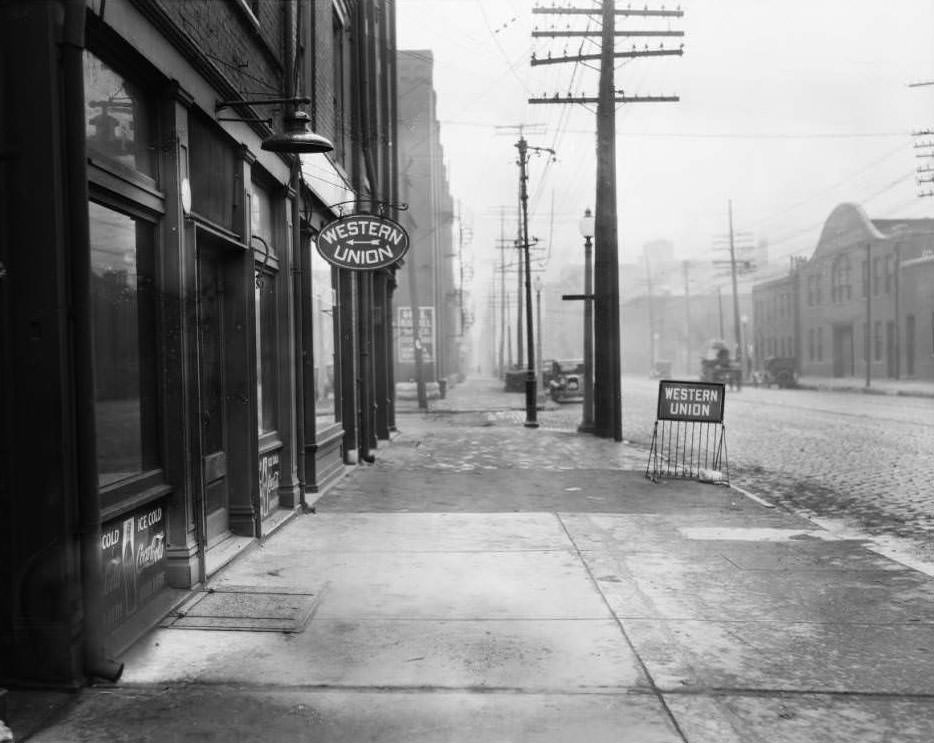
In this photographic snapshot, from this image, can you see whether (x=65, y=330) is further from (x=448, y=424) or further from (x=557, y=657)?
(x=448, y=424)

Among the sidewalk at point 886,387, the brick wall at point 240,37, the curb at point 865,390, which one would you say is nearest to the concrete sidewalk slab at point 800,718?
the brick wall at point 240,37

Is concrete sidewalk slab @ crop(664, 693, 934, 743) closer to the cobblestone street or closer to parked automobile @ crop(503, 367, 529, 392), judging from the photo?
the cobblestone street

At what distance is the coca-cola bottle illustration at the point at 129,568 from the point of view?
17.1ft

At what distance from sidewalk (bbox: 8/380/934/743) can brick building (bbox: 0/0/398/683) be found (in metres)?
0.44

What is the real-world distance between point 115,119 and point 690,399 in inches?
338

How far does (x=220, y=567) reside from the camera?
263 inches

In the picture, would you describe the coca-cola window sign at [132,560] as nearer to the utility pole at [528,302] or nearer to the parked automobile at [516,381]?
the utility pole at [528,302]

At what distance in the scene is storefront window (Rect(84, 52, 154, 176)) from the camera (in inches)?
196

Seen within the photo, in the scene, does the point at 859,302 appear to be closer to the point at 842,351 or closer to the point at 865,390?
the point at 842,351

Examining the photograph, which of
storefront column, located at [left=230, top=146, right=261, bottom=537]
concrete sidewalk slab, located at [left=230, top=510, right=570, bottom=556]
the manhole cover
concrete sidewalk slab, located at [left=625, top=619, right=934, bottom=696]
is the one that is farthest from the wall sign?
the manhole cover

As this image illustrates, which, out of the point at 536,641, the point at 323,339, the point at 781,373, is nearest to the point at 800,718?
the point at 536,641

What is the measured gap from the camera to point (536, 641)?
5.11 metres

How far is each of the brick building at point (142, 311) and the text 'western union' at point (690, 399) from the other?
465cm

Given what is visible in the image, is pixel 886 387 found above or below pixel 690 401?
below
